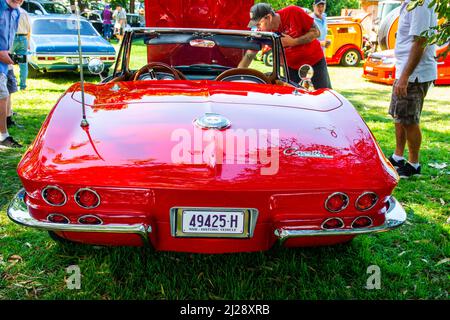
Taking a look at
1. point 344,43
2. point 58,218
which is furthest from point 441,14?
point 344,43

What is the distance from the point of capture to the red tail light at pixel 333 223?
6.83ft

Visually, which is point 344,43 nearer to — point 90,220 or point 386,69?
point 386,69

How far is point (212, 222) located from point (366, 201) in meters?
0.74

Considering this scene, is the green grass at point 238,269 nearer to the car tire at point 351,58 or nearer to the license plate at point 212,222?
the license plate at point 212,222

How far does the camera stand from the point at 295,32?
5.34 metres

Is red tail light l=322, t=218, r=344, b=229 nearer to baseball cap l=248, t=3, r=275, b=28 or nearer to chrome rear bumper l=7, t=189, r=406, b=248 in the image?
chrome rear bumper l=7, t=189, r=406, b=248

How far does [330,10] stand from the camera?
4184cm

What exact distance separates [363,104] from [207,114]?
20.4 ft

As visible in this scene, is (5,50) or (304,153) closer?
(304,153)

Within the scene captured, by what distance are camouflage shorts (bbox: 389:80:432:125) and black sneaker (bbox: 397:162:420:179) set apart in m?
0.48

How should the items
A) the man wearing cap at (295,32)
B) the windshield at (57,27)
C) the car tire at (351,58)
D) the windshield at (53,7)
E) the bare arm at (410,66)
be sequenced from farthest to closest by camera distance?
the windshield at (53,7)
the car tire at (351,58)
the windshield at (57,27)
the man wearing cap at (295,32)
the bare arm at (410,66)

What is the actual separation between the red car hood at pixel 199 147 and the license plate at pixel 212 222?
5.3 inches

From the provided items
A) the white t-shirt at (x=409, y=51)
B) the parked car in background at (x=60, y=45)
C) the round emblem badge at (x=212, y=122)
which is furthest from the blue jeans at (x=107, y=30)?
the round emblem badge at (x=212, y=122)
